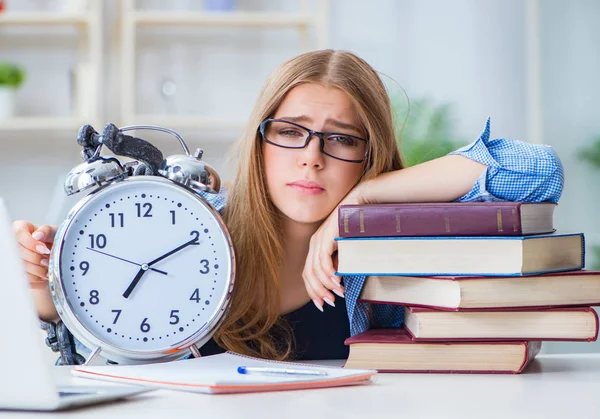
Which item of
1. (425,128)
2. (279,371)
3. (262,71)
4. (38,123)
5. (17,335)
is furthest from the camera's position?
(262,71)

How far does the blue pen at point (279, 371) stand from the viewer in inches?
36.6

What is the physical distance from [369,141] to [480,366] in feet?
1.59

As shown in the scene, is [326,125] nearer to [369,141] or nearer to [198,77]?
[369,141]

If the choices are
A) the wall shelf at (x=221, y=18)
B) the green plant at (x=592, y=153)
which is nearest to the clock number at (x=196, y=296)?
the wall shelf at (x=221, y=18)

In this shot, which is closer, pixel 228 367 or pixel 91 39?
pixel 228 367

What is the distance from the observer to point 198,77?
3434 millimetres

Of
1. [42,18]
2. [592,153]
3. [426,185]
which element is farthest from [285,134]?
[592,153]

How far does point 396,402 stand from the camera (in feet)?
2.69

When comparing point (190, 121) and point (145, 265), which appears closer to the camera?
point (145, 265)

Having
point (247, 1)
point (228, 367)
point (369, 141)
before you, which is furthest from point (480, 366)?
point (247, 1)

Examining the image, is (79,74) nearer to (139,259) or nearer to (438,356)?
(139,259)

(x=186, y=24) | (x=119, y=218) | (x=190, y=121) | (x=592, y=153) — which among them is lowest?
(x=592, y=153)

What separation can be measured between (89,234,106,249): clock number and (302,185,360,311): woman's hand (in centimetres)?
35

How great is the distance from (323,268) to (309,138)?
0.79 feet
